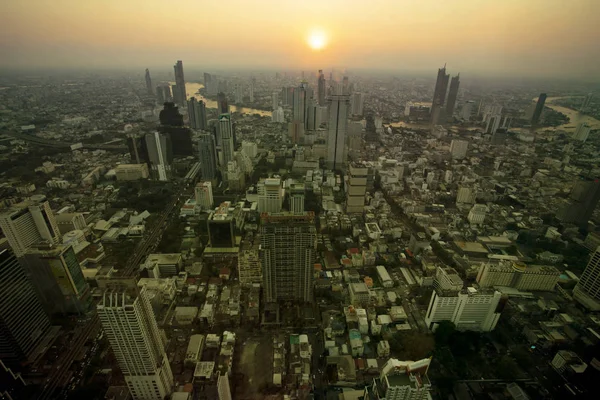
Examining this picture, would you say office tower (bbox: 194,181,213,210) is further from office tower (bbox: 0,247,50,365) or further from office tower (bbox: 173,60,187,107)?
office tower (bbox: 173,60,187,107)

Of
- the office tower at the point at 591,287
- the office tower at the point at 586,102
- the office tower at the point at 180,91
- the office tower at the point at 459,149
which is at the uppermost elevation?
the office tower at the point at 586,102

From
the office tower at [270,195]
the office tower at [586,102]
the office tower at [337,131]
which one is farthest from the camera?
the office tower at [337,131]

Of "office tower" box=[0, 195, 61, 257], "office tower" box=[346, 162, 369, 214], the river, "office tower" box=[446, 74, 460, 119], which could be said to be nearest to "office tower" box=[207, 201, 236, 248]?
"office tower" box=[0, 195, 61, 257]

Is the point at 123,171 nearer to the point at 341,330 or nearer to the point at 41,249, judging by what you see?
the point at 41,249

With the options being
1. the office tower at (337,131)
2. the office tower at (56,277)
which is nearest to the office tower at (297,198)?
the office tower at (337,131)

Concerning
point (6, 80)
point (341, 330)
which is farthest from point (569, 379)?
point (6, 80)

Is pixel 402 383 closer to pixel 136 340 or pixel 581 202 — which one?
pixel 136 340

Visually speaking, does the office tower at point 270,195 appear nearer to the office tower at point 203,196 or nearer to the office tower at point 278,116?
the office tower at point 203,196
